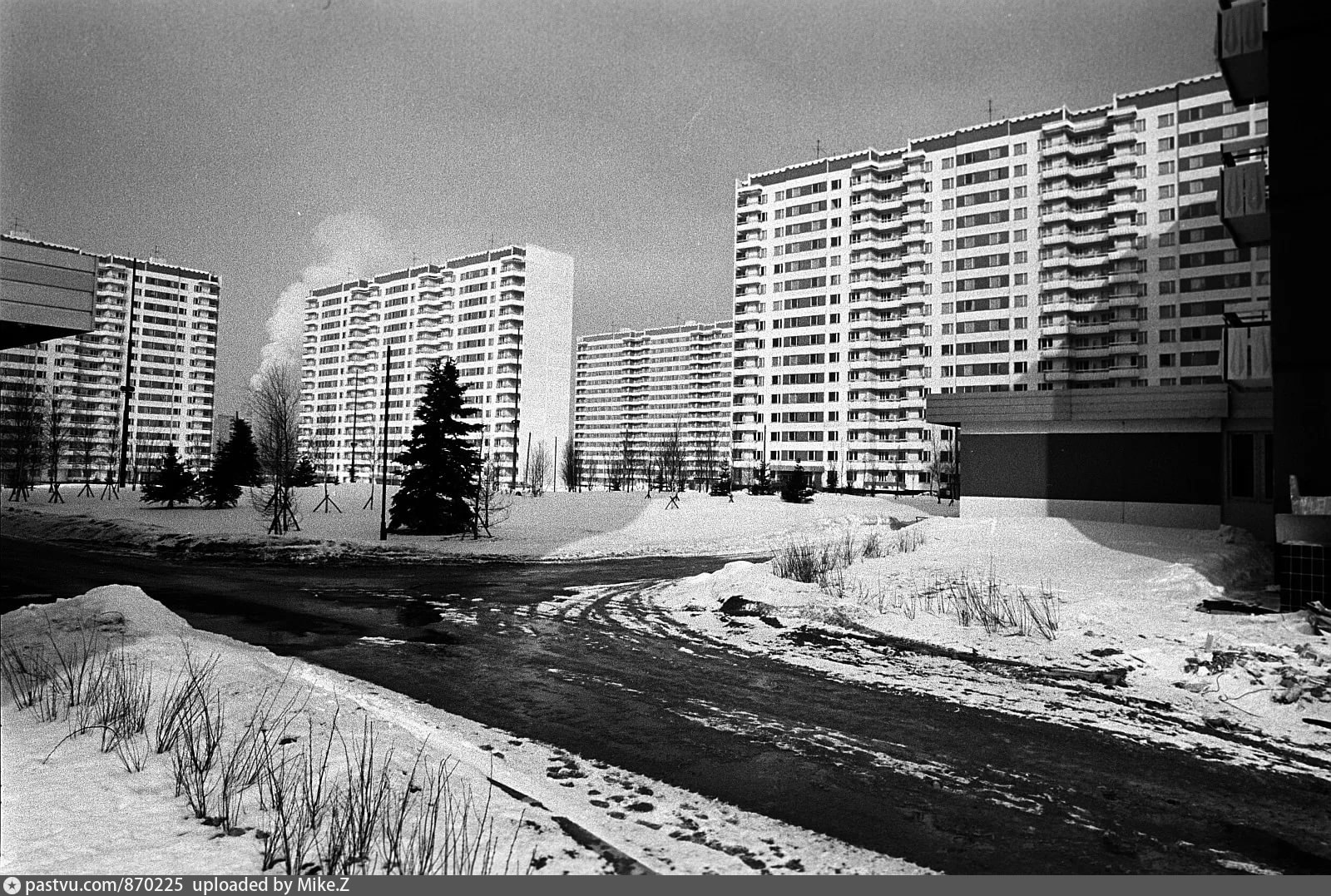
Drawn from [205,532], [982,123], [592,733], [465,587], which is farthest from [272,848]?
[982,123]

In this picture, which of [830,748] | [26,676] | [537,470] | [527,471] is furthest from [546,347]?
[830,748]

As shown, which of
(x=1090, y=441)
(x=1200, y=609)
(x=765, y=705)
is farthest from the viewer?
(x=1090, y=441)

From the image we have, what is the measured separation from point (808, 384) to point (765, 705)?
3085 inches

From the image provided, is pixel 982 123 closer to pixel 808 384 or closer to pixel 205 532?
pixel 808 384

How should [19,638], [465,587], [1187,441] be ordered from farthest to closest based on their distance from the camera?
[1187,441] < [465,587] < [19,638]

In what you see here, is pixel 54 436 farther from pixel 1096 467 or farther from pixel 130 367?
pixel 1096 467

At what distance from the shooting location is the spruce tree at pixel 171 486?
25.6 meters

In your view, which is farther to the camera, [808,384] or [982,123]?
[808,384]

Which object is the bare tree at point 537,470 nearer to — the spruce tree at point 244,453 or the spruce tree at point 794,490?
the spruce tree at point 244,453

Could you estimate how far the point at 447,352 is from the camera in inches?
1133

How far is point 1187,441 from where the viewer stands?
19719mm

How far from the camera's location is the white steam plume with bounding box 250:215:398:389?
10727 mm

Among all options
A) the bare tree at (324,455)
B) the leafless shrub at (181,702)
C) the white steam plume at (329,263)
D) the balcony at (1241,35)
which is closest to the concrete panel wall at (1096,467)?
the balcony at (1241,35)

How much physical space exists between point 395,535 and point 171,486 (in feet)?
37.2
